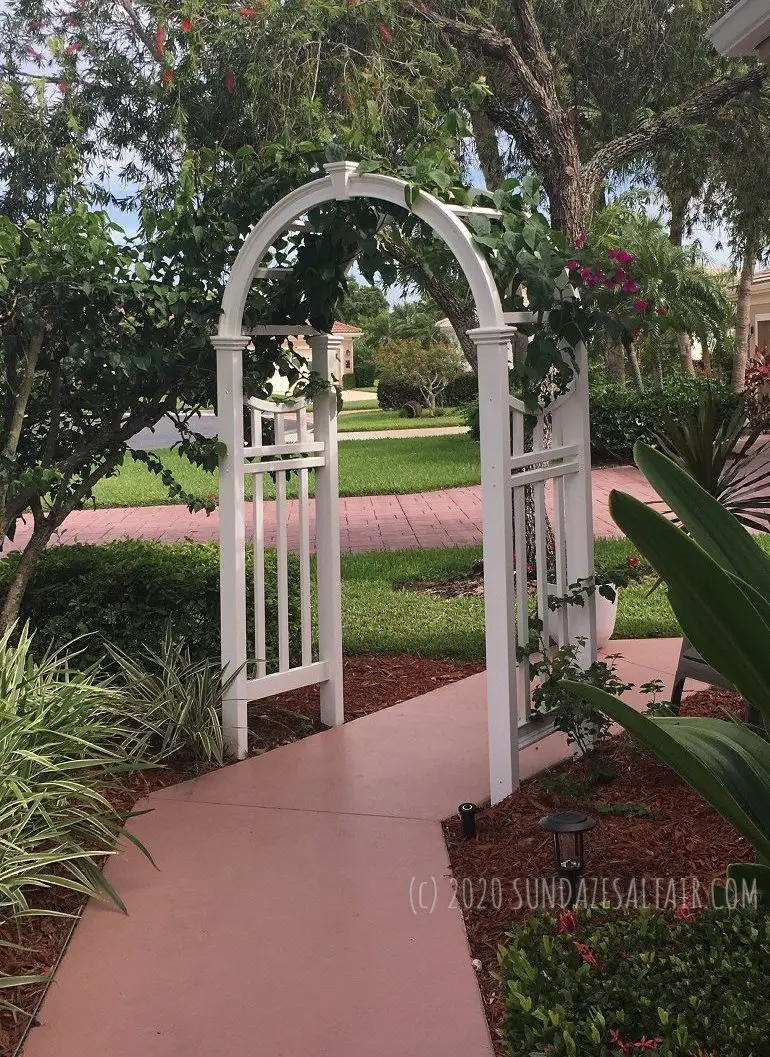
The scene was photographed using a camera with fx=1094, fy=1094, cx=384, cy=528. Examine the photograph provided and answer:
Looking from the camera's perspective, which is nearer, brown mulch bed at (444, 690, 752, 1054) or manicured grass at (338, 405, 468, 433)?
brown mulch bed at (444, 690, 752, 1054)

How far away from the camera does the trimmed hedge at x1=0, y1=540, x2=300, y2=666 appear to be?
5500 mm

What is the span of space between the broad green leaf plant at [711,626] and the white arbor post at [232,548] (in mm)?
3431

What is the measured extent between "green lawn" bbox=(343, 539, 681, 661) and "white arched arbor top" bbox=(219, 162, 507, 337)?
2.71 metres

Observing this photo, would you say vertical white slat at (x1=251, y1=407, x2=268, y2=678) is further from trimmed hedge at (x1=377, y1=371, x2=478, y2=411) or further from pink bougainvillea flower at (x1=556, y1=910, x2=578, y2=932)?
trimmed hedge at (x1=377, y1=371, x2=478, y2=411)

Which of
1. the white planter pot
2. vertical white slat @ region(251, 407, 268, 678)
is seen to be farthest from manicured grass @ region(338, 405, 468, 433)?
vertical white slat @ region(251, 407, 268, 678)

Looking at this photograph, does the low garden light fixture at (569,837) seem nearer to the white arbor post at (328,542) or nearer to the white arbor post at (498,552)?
the white arbor post at (498,552)

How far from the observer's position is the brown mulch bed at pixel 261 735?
3107 millimetres

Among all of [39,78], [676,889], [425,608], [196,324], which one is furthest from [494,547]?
[39,78]

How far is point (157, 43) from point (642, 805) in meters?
8.89

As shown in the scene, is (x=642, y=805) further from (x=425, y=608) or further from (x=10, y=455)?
(x=425, y=608)

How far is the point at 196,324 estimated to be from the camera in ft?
16.3

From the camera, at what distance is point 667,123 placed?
907cm

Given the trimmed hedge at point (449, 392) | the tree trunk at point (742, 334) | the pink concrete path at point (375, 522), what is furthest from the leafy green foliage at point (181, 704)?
the trimmed hedge at point (449, 392)

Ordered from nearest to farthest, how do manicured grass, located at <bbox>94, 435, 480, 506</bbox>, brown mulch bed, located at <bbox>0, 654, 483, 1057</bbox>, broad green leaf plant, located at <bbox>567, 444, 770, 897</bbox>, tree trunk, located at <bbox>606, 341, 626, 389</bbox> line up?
broad green leaf plant, located at <bbox>567, 444, 770, 897</bbox> < brown mulch bed, located at <bbox>0, 654, 483, 1057</bbox> < manicured grass, located at <bbox>94, 435, 480, 506</bbox> < tree trunk, located at <bbox>606, 341, 626, 389</bbox>
